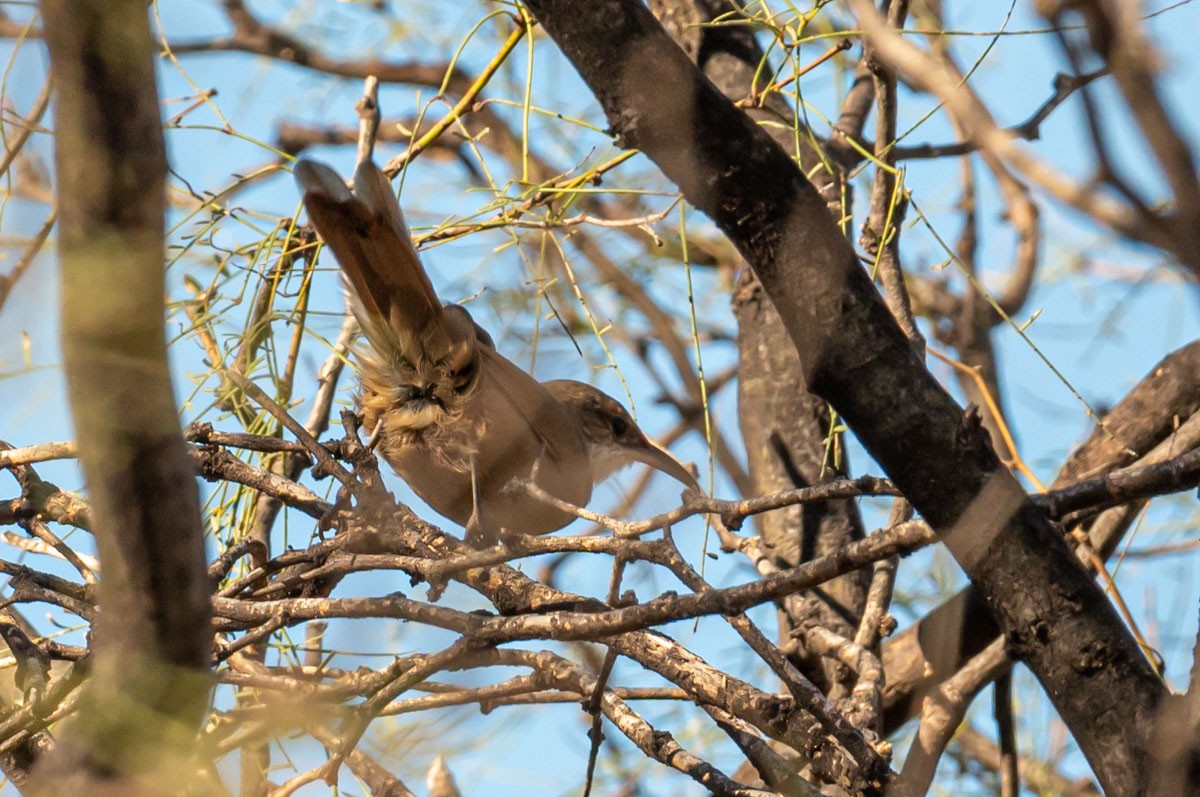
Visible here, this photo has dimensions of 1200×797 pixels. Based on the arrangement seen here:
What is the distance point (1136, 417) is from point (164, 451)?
350 cm

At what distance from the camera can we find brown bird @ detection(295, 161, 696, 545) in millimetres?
3854

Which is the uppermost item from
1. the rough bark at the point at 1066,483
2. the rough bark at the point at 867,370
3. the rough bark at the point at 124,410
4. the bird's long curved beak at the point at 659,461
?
the bird's long curved beak at the point at 659,461

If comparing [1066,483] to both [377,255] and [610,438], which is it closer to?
[610,438]

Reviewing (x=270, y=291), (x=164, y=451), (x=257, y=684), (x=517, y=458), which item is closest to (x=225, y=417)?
(x=270, y=291)

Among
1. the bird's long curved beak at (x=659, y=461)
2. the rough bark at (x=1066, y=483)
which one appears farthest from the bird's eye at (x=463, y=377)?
the rough bark at (x=1066, y=483)

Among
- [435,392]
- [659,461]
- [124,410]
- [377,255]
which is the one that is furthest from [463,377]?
[124,410]

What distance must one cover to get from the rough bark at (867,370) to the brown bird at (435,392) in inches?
60.0

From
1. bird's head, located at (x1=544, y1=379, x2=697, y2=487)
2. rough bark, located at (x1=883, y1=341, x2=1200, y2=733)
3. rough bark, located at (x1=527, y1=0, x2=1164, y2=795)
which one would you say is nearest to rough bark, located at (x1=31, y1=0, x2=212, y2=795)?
rough bark, located at (x1=527, y1=0, x2=1164, y2=795)

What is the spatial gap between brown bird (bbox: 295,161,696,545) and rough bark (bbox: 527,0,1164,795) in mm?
1524

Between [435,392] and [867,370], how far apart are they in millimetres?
2371

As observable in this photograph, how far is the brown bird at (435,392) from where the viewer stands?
12.6 feet

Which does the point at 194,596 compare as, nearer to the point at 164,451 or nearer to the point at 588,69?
the point at 164,451

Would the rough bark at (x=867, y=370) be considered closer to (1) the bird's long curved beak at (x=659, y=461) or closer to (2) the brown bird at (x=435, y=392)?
(2) the brown bird at (x=435, y=392)

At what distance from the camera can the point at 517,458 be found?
4781 millimetres
